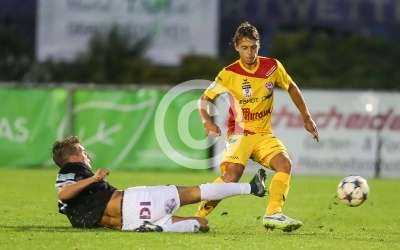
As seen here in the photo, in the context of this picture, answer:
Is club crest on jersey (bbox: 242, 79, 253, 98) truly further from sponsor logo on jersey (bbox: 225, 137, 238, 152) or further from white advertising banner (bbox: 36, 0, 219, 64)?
white advertising banner (bbox: 36, 0, 219, 64)

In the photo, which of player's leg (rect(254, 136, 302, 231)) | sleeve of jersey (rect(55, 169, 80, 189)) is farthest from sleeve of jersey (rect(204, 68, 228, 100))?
sleeve of jersey (rect(55, 169, 80, 189))

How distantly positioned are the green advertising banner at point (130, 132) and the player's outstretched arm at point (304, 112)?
9193mm

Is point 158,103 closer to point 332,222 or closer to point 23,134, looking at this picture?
point 23,134

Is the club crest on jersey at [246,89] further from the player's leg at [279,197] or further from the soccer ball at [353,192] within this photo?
the soccer ball at [353,192]

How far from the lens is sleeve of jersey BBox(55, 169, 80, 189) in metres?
8.70

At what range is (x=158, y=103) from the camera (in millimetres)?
19516

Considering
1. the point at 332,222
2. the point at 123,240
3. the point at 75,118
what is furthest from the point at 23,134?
Result: the point at 123,240

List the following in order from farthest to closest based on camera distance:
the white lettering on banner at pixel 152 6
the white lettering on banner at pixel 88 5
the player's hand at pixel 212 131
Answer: the white lettering on banner at pixel 152 6
the white lettering on banner at pixel 88 5
the player's hand at pixel 212 131

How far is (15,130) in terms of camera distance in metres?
19.1

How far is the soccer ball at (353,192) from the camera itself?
946 cm

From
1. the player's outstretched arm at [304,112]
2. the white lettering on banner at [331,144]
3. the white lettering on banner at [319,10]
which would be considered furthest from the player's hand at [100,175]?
the white lettering on banner at [319,10]

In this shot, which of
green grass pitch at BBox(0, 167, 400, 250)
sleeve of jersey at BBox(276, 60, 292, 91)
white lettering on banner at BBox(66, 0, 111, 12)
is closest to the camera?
green grass pitch at BBox(0, 167, 400, 250)

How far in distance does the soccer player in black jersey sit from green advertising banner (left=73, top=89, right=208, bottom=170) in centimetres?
1016

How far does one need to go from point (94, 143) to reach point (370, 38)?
22.4 m
